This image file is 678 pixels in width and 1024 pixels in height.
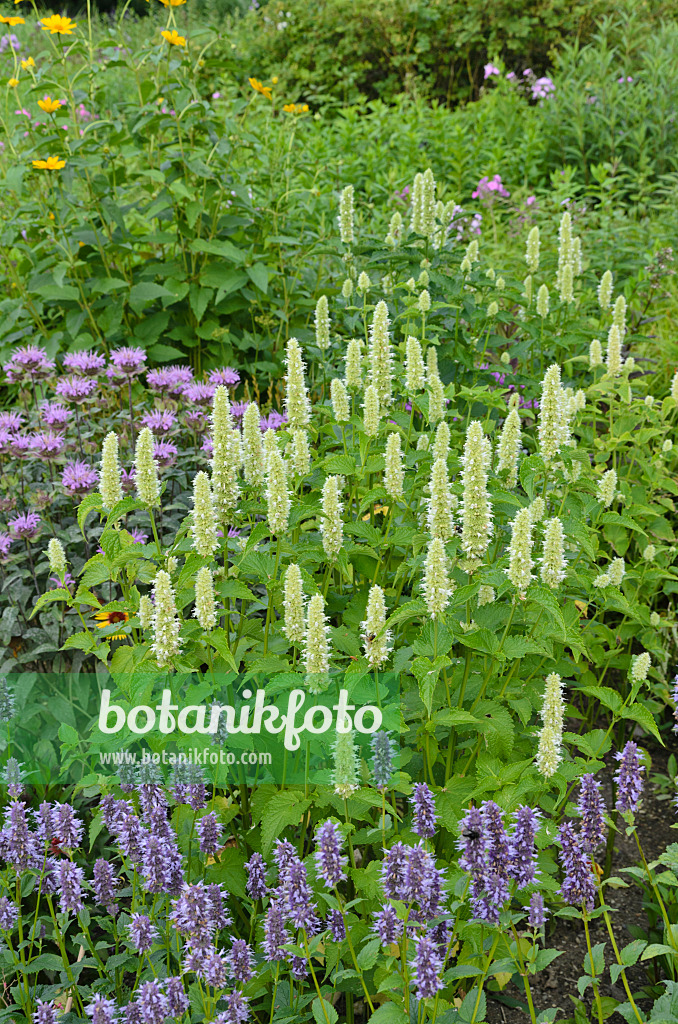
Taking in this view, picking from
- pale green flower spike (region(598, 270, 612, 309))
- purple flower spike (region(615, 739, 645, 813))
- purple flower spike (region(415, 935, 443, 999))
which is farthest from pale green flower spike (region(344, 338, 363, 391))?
purple flower spike (region(415, 935, 443, 999))

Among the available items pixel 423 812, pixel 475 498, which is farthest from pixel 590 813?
pixel 475 498

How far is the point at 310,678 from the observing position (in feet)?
6.18

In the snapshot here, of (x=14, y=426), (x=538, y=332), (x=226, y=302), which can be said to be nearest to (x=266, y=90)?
(x=226, y=302)

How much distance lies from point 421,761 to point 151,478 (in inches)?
40.2

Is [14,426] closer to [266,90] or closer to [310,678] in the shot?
[310,678]

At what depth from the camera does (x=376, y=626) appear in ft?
5.94

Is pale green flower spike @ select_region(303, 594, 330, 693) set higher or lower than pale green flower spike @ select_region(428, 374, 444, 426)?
lower

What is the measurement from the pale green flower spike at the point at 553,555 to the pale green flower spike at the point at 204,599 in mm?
759

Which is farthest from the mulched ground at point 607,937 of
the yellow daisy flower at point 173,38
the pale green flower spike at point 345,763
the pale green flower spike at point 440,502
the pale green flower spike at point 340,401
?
the yellow daisy flower at point 173,38

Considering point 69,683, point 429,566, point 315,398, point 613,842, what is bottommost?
Result: point 613,842

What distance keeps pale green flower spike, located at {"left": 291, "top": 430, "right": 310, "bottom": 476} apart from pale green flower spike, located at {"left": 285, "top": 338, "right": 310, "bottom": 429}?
0.09m

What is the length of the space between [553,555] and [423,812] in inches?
25.5

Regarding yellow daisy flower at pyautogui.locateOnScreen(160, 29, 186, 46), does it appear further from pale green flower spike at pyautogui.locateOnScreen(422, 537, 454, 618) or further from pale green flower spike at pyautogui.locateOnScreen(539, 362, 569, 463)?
pale green flower spike at pyautogui.locateOnScreen(422, 537, 454, 618)

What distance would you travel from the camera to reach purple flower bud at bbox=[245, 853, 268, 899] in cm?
192
